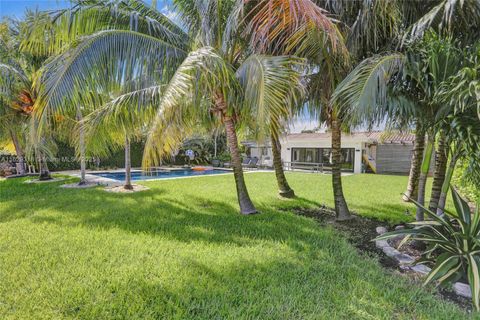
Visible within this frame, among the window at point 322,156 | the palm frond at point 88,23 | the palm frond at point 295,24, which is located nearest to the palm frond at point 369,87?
the palm frond at point 295,24

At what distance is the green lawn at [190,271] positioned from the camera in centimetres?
339

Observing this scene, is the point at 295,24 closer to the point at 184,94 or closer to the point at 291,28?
the point at 291,28

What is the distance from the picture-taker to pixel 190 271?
4.32m

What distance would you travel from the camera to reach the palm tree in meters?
4.96

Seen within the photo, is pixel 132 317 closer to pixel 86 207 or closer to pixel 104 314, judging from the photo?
pixel 104 314

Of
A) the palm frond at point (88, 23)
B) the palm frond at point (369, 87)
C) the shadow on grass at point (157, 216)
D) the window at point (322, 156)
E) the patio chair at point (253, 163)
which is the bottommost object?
the shadow on grass at point (157, 216)

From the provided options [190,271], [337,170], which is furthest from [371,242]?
[190,271]

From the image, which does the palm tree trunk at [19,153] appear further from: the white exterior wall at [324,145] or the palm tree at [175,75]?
the white exterior wall at [324,145]

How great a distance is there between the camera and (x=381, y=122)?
17.9ft

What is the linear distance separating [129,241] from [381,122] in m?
5.64

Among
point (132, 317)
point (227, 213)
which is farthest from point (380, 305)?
point (227, 213)

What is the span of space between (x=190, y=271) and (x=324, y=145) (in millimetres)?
22422

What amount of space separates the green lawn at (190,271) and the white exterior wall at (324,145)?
1519 cm

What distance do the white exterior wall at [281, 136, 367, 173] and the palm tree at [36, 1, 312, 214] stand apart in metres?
14.2
